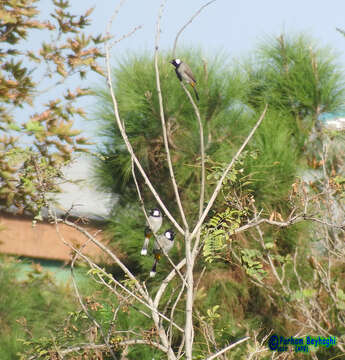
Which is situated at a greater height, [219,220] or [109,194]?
[219,220]

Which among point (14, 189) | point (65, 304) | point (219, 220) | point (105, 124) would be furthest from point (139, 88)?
point (219, 220)

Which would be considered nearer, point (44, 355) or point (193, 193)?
point (44, 355)

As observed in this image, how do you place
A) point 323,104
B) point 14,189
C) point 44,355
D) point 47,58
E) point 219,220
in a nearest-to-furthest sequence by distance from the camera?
point 219,220 < point 44,355 < point 14,189 < point 47,58 < point 323,104

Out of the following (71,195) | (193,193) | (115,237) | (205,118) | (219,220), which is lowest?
(71,195)

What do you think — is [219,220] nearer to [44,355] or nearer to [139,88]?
[44,355]

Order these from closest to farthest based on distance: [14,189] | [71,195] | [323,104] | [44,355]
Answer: [44,355] → [14,189] → [323,104] → [71,195]

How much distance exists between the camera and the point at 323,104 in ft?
14.4

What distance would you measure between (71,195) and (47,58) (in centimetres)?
281

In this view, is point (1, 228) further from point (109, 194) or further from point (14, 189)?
point (109, 194)

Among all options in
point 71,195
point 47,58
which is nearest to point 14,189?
point 47,58

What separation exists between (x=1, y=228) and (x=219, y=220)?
1607mm

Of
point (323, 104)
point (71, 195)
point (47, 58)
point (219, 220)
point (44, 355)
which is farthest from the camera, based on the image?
point (71, 195)

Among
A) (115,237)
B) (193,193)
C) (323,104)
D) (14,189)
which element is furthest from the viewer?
(323,104)

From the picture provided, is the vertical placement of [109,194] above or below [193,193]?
below
